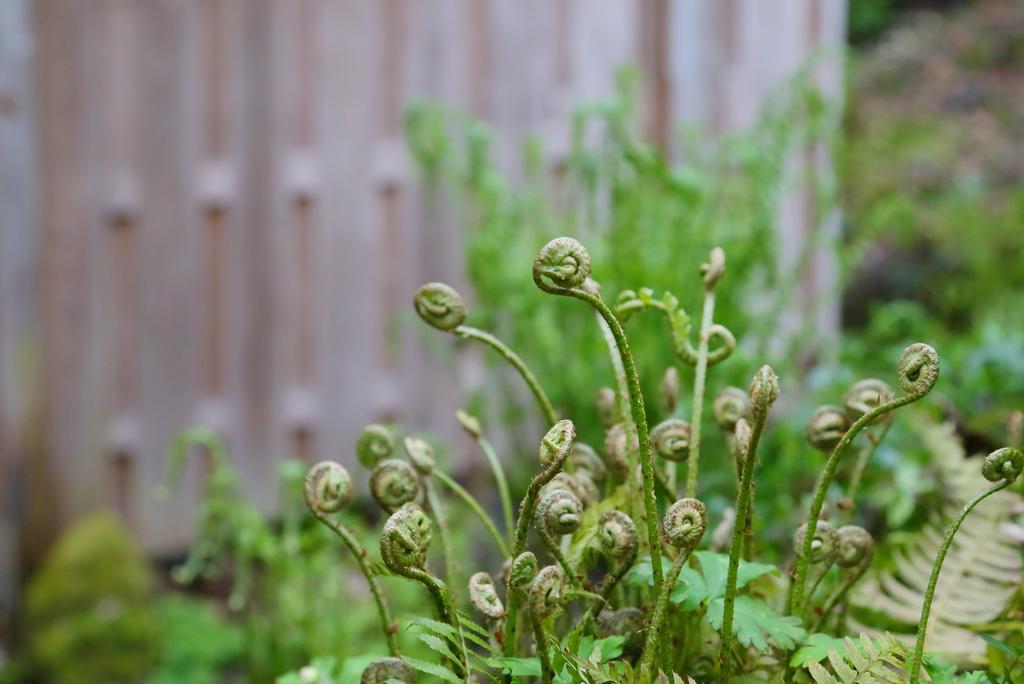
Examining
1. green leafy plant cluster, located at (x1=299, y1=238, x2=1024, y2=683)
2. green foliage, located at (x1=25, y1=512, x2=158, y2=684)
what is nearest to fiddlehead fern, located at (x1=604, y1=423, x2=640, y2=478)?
green leafy plant cluster, located at (x1=299, y1=238, x2=1024, y2=683)

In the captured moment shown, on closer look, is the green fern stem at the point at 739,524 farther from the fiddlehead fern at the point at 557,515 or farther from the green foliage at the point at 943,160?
the green foliage at the point at 943,160

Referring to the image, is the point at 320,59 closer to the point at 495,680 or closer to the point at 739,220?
the point at 739,220

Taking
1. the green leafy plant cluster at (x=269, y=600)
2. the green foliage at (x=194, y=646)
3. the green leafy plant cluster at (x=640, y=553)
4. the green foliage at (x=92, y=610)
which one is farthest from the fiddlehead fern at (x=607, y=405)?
the green foliage at (x=92, y=610)

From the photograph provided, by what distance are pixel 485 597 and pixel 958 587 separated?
52 cm

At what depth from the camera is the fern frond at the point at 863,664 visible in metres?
0.73

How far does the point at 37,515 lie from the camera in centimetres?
362

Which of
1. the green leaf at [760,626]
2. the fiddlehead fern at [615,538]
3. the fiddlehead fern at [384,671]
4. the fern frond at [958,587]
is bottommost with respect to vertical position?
the fern frond at [958,587]

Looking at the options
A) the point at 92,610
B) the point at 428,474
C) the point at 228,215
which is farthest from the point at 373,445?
the point at 228,215

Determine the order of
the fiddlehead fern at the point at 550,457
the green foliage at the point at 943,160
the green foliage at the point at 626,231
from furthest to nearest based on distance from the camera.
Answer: the green foliage at the point at 943,160 < the green foliage at the point at 626,231 < the fiddlehead fern at the point at 550,457

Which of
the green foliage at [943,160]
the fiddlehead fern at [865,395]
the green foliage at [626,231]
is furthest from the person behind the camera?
the green foliage at [943,160]

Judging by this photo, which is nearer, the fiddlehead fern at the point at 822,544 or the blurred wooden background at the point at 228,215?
the fiddlehead fern at the point at 822,544

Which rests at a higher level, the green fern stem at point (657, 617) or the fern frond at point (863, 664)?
the green fern stem at point (657, 617)

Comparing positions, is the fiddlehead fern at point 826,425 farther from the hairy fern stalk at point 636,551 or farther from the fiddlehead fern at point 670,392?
the fiddlehead fern at point 670,392

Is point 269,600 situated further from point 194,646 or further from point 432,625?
point 432,625
